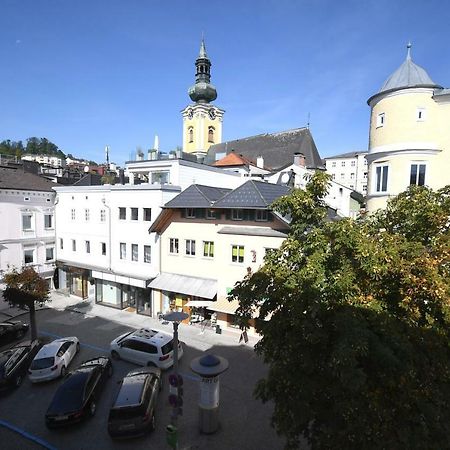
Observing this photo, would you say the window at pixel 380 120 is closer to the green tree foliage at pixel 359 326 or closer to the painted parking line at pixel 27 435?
the green tree foliage at pixel 359 326

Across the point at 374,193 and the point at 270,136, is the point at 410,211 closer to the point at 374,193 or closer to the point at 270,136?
the point at 374,193

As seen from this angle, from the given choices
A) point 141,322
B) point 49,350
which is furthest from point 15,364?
point 141,322

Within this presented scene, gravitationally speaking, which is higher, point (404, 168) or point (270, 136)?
point (270, 136)

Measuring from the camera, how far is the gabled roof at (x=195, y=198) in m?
22.5

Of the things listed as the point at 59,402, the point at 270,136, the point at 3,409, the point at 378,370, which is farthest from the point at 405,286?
the point at 270,136

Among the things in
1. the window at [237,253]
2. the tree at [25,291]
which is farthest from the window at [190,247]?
the tree at [25,291]

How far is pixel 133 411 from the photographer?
12.1 metres

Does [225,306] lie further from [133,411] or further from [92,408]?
[133,411]

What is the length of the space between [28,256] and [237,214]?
2190cm

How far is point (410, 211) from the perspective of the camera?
8.51m

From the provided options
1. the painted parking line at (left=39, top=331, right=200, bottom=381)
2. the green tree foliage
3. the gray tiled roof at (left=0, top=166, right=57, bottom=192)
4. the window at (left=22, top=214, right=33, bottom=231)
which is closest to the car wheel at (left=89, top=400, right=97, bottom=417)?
the painted parking line at (left=39, top=331, right=200, bottom=381)

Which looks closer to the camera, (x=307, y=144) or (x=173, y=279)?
(x=173, y=279)

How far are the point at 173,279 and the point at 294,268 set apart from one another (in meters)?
16.5

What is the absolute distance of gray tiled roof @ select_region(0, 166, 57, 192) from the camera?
29127mm
